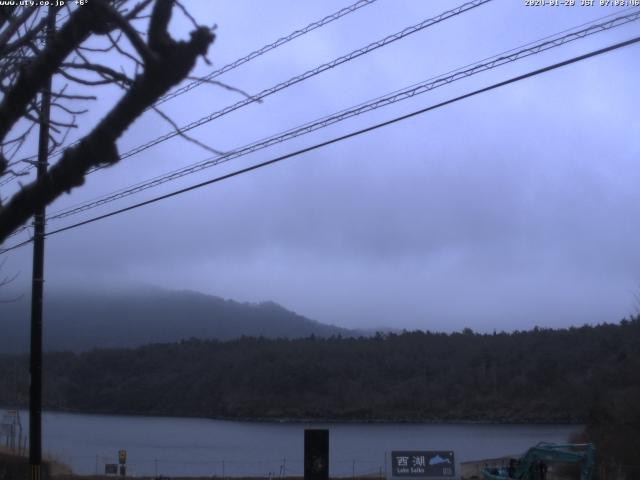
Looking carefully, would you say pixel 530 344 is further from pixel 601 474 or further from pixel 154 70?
pixel 154 70

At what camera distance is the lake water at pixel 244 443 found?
2048 inches

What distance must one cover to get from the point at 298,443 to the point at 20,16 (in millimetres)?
63688

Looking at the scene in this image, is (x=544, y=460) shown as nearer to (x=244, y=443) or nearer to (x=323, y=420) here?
(x=244, y=443)

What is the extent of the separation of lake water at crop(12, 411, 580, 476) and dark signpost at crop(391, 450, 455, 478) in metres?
5.89

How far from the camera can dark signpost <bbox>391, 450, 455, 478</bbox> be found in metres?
37.0

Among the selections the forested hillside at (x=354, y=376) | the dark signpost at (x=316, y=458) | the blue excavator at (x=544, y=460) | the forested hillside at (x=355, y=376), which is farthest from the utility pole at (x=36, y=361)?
the forested hillside at (x=354, y=376)

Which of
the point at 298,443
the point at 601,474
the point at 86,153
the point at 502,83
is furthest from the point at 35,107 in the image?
the point at 298,443

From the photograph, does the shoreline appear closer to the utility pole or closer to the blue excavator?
the blue excavator

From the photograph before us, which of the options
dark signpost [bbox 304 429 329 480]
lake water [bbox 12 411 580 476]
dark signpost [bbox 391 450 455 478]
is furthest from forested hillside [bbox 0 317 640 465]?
dark signpost [bbox 304 429 329 480]

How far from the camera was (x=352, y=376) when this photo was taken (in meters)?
A: 105

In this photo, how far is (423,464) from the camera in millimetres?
37375

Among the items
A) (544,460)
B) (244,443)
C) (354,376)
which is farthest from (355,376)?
(544,460)

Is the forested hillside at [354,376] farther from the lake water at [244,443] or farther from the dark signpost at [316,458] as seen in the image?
the dark signpost at [316,458]

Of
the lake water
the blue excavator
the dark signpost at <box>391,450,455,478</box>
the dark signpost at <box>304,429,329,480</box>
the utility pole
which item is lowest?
the lake water
